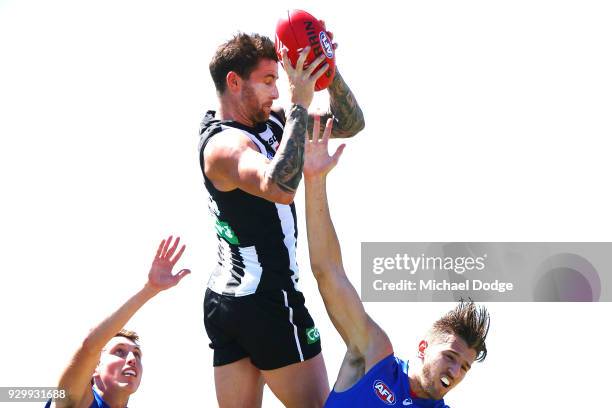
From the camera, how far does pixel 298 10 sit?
5410 millimetres

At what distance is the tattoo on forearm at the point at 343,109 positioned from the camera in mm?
5953

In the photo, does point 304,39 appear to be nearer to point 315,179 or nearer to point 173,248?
point 315,179

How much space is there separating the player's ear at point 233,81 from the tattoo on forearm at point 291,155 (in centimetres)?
53

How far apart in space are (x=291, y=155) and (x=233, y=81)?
78cm

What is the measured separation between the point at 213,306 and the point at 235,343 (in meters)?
0.27

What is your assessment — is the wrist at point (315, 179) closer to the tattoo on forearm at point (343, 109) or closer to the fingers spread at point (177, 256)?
the tattoo on forearm at point (343, 109)

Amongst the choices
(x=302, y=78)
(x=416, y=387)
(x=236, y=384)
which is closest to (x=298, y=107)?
(x=302, y=78)

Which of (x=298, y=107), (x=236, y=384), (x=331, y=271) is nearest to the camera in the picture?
(x=298, y=107)

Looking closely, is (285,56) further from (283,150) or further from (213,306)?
(213,306)

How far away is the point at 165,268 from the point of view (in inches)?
222

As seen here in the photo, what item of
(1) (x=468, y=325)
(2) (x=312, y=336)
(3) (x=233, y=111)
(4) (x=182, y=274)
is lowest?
(2) (x=312, y=336)

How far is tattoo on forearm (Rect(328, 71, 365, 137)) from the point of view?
19.5 ft

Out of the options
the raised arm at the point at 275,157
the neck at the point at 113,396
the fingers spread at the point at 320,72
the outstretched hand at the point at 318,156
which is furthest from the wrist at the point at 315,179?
the neck at the point at 113,396

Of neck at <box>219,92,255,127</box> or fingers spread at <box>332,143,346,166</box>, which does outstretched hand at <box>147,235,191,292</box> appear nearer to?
neck at <box>219,92,255,127</box>
